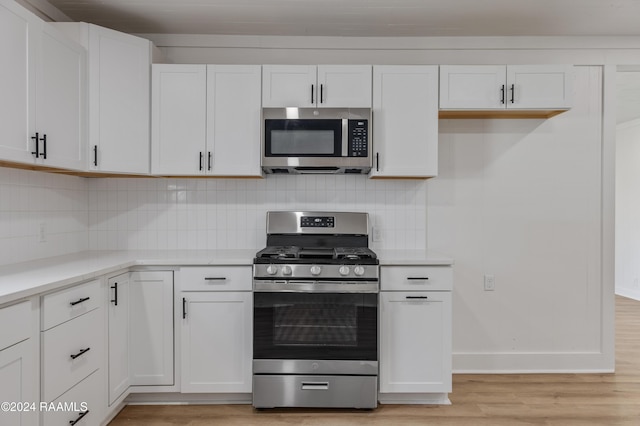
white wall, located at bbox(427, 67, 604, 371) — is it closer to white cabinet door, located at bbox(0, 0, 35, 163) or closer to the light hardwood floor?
the light hardwood floor

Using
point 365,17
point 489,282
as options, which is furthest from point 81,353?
point 489,282

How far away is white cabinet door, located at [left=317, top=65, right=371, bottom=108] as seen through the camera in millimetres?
2750

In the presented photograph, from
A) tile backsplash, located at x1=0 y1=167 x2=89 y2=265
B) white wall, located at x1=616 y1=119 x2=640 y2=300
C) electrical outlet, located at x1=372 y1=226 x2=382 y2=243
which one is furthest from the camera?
white wall, located at x1=616 y1=119 x2=640 y2=300

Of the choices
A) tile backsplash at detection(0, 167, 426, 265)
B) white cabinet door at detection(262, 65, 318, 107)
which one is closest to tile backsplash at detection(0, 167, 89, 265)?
tile backsplash at detection(0, 167, 426, 265)

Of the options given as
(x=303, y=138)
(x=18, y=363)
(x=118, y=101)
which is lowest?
(x=18, y=363)

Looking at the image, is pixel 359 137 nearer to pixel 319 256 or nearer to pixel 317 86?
pixel 317 86

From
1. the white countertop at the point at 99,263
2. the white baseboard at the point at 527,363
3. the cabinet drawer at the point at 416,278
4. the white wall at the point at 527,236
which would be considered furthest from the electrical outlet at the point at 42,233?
the white baseboard at the point at 527,363

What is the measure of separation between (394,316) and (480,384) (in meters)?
0.96

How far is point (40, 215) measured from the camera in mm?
2551

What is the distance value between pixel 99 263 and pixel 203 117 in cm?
111

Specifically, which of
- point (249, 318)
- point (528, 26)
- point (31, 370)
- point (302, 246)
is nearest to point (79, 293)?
point (31, 370)

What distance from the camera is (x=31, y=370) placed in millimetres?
1645

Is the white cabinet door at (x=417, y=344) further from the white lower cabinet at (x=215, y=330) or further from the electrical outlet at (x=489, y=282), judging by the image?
the white lower cabinet at (x=215, y=330)

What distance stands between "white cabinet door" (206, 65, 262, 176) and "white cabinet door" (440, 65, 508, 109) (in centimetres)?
126
